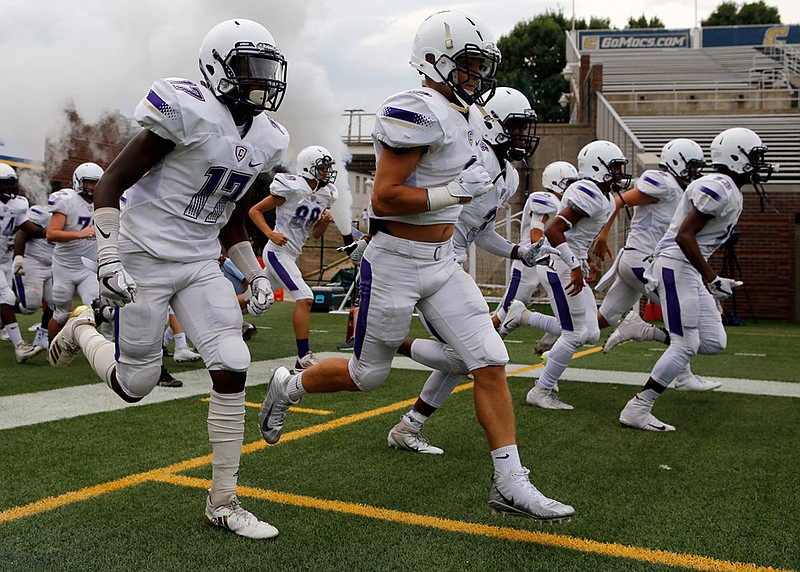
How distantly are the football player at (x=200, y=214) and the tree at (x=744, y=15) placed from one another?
52.1 m

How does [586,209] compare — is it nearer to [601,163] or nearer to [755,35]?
[601,163]

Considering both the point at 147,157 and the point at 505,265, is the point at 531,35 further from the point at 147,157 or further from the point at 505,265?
the point at 147,157

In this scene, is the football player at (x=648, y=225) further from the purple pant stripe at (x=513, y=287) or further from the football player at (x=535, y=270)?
the purple pant stripe at (x=513, y=287)

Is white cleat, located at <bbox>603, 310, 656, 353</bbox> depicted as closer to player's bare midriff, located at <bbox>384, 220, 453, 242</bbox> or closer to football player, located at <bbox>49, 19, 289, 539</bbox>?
player's bare midriff, located at <bbox>384, 220, 453, 242</bbox>

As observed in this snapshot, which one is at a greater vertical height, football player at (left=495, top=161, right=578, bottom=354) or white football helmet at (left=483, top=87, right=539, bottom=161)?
white football helmet at (left=483, top=87, right=539, bottom=161)

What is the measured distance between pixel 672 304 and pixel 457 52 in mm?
2706

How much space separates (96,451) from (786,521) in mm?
3309

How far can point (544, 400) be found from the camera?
5.96 m

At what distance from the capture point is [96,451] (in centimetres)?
433

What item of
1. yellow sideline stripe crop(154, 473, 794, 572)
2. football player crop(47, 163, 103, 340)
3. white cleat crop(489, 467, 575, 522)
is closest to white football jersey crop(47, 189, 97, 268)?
football player crop(47, 163, 103, 340)

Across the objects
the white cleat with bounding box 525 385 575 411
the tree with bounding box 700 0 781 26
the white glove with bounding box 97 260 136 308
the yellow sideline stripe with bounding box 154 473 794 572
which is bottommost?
the white cleat with bounding box 525 385 575 411

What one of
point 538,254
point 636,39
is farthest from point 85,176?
point 636,39

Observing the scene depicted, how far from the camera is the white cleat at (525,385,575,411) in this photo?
5922 mm

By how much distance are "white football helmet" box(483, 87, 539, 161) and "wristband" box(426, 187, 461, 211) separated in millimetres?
1447
